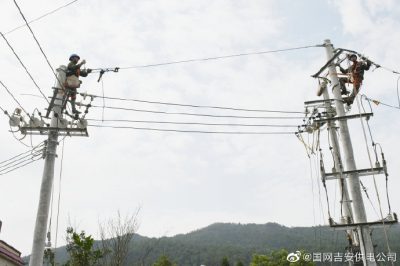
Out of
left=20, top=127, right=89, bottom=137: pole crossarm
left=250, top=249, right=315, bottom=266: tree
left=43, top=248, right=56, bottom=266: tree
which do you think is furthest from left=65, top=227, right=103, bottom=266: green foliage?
left=250, top=249, right=315, bottom=266: tree

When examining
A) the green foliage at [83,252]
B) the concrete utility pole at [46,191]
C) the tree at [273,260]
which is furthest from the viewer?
the tree at [273,260]

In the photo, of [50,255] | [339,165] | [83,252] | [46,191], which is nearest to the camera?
[46,191]

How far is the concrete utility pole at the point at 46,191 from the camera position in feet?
32.8

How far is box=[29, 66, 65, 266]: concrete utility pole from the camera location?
9992 millimetres

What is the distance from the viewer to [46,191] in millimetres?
10469

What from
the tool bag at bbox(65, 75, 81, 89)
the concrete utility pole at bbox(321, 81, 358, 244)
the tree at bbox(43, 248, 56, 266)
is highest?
the tool bag at bbox(65, 75, 81, 89)

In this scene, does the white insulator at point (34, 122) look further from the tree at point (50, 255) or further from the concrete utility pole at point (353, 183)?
the concrete utility pole at point (353, 183)

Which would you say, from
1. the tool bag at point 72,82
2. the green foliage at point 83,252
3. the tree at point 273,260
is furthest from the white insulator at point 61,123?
the tree at point 273,260

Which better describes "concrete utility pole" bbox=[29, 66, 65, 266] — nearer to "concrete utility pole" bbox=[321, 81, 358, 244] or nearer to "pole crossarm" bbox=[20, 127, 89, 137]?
"pole crossarm" bbox=[20, 127, 89, 137]

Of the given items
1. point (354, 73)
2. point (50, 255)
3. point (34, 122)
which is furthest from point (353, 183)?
point (50, 255)

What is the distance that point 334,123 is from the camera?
14.2m

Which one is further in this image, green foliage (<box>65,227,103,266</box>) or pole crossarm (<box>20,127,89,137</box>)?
green foliage (<box>65,227,103,266</box>)

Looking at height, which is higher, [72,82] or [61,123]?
[72,82]

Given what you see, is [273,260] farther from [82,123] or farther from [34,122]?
[34,122]
